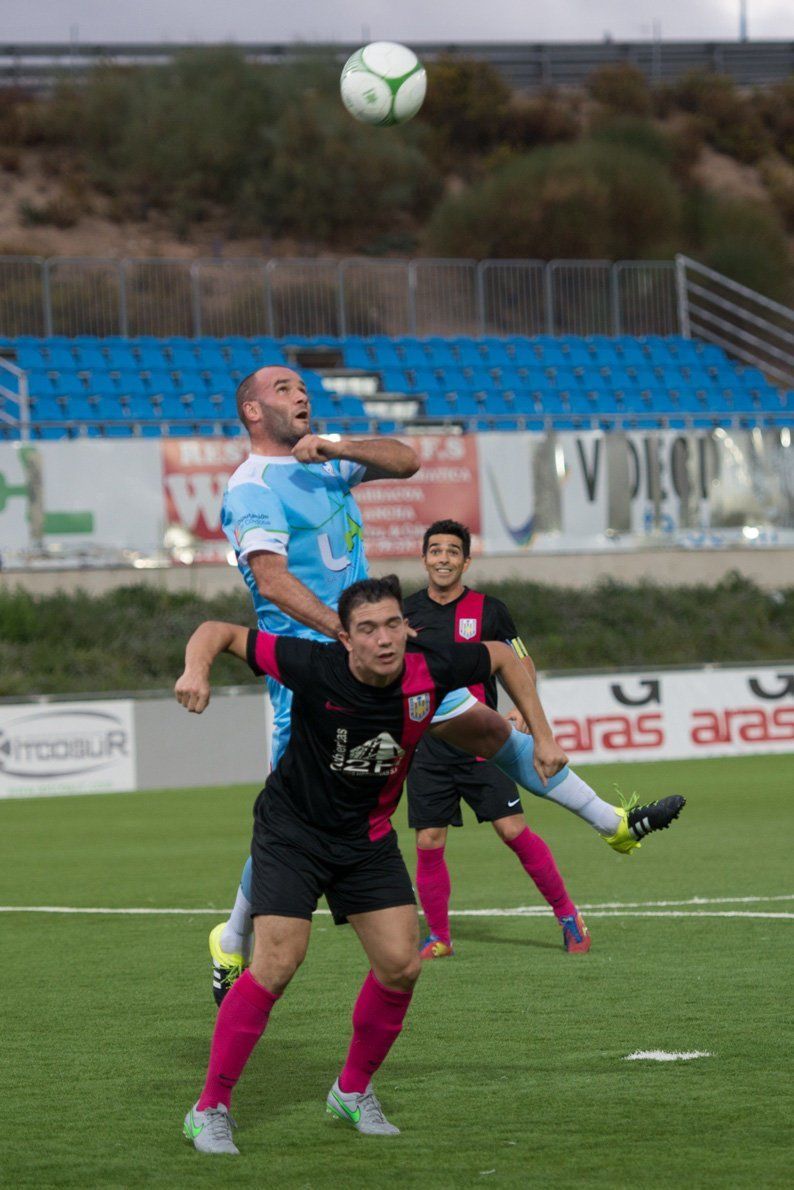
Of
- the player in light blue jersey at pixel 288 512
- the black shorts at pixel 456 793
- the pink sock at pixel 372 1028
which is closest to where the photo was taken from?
the pink sock at pixel 372 1028

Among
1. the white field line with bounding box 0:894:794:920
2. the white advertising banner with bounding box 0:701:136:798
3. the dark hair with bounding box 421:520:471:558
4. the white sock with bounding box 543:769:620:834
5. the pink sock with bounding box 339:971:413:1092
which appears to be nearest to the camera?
the pink sock with bounding box 339:971:413:1092

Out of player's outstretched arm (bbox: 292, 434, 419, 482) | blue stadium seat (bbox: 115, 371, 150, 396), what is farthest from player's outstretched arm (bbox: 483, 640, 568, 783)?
blue stadium seat (bbox: 115, 371, 150, 396)

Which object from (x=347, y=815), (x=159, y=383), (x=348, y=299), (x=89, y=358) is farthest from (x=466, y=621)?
(x=348, y=299)

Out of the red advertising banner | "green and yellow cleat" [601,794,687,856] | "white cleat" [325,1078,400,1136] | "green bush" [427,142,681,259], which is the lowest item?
"white cleat" [325,1078,400,1136]

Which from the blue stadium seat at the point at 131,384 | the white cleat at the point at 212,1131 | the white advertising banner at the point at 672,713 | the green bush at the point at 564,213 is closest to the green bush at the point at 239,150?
the green bush at the point at 564,213

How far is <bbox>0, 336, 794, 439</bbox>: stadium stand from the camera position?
90.4 feet

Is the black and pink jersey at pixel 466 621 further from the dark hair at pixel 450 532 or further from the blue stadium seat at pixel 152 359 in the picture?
the blue stadium seat at pixel 152 359

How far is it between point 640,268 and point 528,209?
36.5 feet

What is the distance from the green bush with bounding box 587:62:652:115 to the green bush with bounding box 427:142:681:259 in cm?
803

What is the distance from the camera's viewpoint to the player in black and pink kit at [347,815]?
5.09m

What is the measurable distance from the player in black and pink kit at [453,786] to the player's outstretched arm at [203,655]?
323cm

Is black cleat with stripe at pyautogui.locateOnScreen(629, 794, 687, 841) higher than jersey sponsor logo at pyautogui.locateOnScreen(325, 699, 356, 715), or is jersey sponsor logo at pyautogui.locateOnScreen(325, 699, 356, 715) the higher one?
jersey sponsor logo at pyautogui.locateOnScreen(325, 699, 356, 715)

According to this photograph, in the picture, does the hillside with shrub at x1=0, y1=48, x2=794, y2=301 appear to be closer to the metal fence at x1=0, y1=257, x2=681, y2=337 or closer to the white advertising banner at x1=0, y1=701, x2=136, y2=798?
the metal fence at x1=0, y1=257, x2=681, y2=337

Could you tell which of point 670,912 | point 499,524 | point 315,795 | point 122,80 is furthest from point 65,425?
point 122,80
